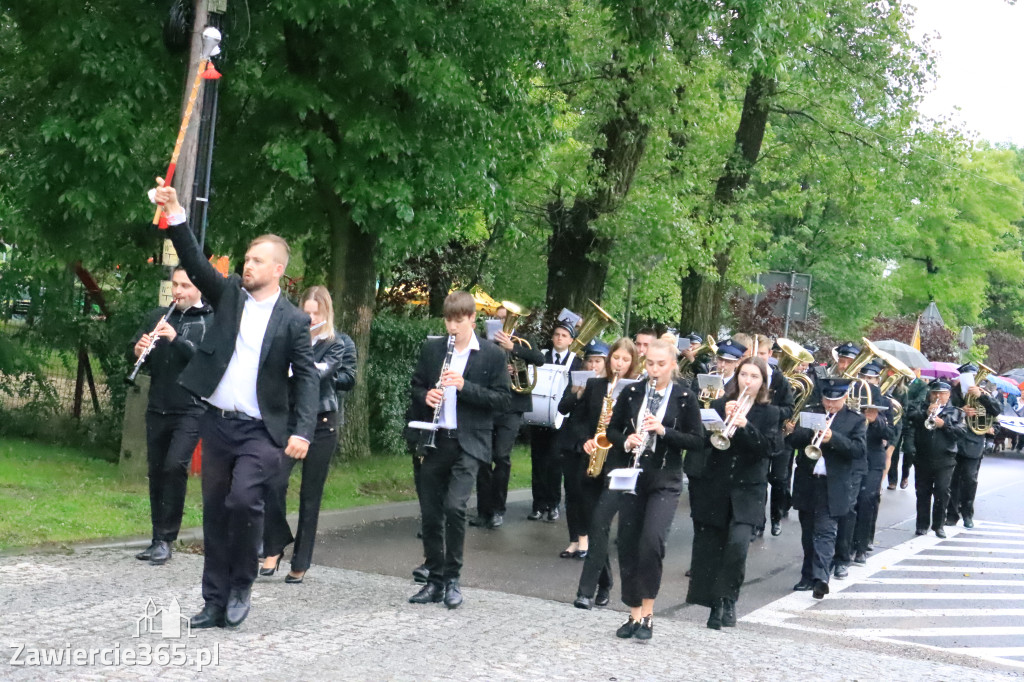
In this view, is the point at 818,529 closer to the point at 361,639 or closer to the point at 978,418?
the point at 361,639

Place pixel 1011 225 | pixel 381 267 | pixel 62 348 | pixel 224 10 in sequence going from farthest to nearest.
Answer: pixel 1011 225 < pixel 381 267 < pixel 62 348 < pixel 224 10

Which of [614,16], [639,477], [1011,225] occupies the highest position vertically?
[1011,225]

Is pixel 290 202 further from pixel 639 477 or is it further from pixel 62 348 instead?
pixel 639 477

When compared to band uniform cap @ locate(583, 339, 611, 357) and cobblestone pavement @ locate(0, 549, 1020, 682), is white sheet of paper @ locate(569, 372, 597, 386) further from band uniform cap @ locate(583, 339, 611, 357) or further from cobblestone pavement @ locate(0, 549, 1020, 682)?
cobblestone pavement @ locate(0, 549, 1020, 682)

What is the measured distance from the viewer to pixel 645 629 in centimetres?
789

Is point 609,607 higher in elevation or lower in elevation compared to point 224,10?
lower

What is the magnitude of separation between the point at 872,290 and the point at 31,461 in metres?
38.2

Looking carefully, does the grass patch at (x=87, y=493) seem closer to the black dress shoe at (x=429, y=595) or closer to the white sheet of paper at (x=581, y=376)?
the black dress shoe at (x=429, y=595)

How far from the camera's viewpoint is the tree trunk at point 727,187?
78.7 feet

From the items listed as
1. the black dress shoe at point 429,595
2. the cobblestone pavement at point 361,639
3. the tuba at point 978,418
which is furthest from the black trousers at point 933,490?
the black dress shoe at point 429,595

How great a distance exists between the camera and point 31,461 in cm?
1331

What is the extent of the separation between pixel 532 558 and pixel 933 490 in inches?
264

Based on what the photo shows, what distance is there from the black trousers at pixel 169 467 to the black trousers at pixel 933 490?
930 cm

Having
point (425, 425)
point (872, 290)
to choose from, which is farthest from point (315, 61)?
point (872, 290)
